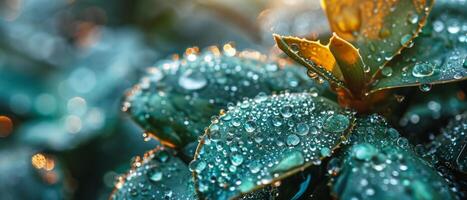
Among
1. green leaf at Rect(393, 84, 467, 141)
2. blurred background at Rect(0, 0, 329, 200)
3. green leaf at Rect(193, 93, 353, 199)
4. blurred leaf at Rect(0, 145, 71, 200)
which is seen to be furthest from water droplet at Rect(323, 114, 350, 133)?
blurred leaf at Rect(0, 145, 71, 200)

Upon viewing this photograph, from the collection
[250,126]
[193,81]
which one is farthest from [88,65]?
[250,126]

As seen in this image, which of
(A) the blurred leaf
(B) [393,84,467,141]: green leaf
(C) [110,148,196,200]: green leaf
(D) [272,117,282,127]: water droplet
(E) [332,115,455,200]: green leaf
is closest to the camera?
(E) [332,115,455,200]: green leaf

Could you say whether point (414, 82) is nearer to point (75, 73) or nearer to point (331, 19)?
point (331, 19)

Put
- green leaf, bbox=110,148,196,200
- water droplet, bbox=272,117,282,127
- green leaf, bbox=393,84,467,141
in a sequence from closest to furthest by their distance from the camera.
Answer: water droplet, bbox=272,117,282,127 → green leaf, bbox=110,148,196,200 → green leaf, bbox=393,84,467,141

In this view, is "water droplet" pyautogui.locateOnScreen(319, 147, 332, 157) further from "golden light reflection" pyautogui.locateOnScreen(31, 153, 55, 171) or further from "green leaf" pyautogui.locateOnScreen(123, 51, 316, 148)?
"golden light reflection" pyautogui.locateOnScreen(31, 153, 55, 171)

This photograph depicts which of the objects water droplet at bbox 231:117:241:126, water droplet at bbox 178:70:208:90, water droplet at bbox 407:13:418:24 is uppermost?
water droplet at bbox 407:13:418:24

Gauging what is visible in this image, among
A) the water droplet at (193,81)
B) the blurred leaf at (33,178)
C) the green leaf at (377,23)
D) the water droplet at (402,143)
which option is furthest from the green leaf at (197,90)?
the blurred leaf at (33,178)
